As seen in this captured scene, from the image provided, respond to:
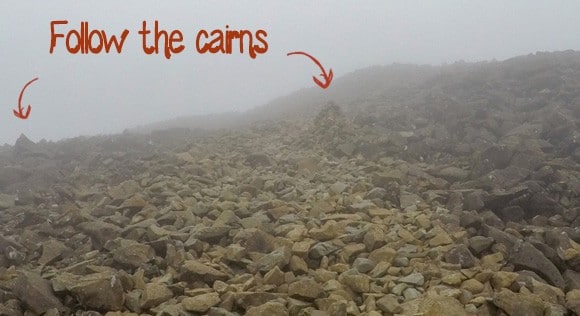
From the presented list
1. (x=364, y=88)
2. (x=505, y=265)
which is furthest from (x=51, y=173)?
(x=364, y=88)

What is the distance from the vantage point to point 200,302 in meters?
5.17

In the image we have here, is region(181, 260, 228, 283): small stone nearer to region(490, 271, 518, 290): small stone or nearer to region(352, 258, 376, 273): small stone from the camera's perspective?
region(352, 258, 376, 273): small stone

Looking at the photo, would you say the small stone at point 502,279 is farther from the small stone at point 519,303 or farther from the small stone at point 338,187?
the small stone at point 338,187

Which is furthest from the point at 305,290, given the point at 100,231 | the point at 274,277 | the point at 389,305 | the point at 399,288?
the point at 100,231

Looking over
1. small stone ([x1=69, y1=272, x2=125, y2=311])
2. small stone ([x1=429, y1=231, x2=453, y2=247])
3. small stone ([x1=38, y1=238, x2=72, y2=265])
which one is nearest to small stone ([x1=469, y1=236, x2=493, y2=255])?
small stone ([x1=429, y1=231, x2=453, y2=247])

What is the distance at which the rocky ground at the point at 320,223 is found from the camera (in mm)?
5246

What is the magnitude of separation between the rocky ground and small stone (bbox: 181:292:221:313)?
17mm

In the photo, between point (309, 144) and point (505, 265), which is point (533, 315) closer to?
point (505, 265)

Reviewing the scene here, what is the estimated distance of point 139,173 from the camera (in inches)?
420

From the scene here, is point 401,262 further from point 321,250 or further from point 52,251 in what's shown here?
point 52,251

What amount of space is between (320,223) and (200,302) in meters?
2.77

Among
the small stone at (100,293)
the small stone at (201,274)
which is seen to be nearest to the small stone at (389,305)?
the small stone at (201,274)

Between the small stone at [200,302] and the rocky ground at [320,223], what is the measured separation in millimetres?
17

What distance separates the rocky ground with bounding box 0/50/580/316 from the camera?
5.25 m
